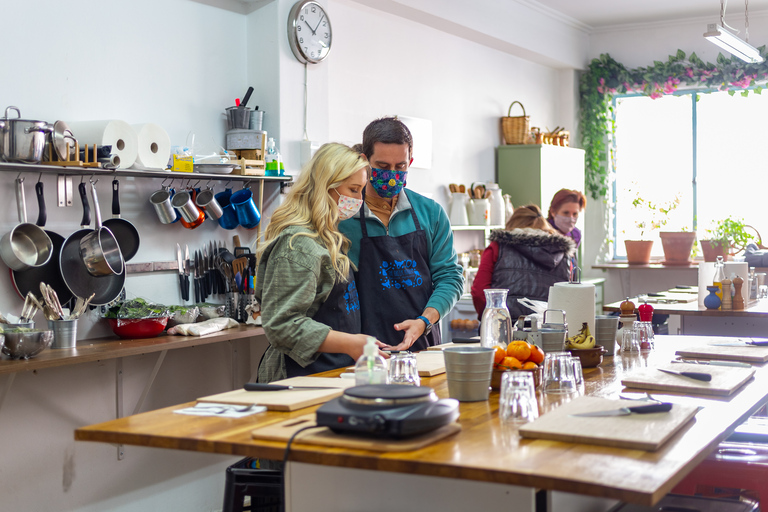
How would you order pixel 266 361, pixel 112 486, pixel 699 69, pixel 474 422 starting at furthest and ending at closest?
1. pixel 699 69
2. pixel 112 486
3. pixel 266 361
4. pixel 474 422

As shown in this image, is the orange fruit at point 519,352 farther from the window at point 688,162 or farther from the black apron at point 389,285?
the window at point 688,162

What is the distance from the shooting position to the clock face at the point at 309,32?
4699mm

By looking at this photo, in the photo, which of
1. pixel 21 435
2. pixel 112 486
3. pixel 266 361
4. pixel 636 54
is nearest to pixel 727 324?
pixel 266 361

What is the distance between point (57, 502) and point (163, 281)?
1.14m

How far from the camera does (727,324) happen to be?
4664 millimetres

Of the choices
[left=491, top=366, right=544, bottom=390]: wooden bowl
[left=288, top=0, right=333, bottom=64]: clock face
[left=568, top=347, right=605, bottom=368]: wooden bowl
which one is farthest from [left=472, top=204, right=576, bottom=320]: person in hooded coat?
[left=491, top=366, right=544, bottom=390]: wooden bowl

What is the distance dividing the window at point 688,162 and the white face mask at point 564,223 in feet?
8.24

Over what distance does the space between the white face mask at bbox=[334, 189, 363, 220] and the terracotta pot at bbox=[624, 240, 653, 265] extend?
5967mm

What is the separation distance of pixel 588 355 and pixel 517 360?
49cm

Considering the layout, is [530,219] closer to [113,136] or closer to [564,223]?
[564,223]

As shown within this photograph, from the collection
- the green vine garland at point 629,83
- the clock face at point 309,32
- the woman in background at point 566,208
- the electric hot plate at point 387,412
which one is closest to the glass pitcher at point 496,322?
the electric hot plate at point 387,412

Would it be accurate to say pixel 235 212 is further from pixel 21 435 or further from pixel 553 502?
pixel 553 502

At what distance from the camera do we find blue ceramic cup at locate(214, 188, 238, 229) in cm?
438

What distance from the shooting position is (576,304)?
257 centimetres
